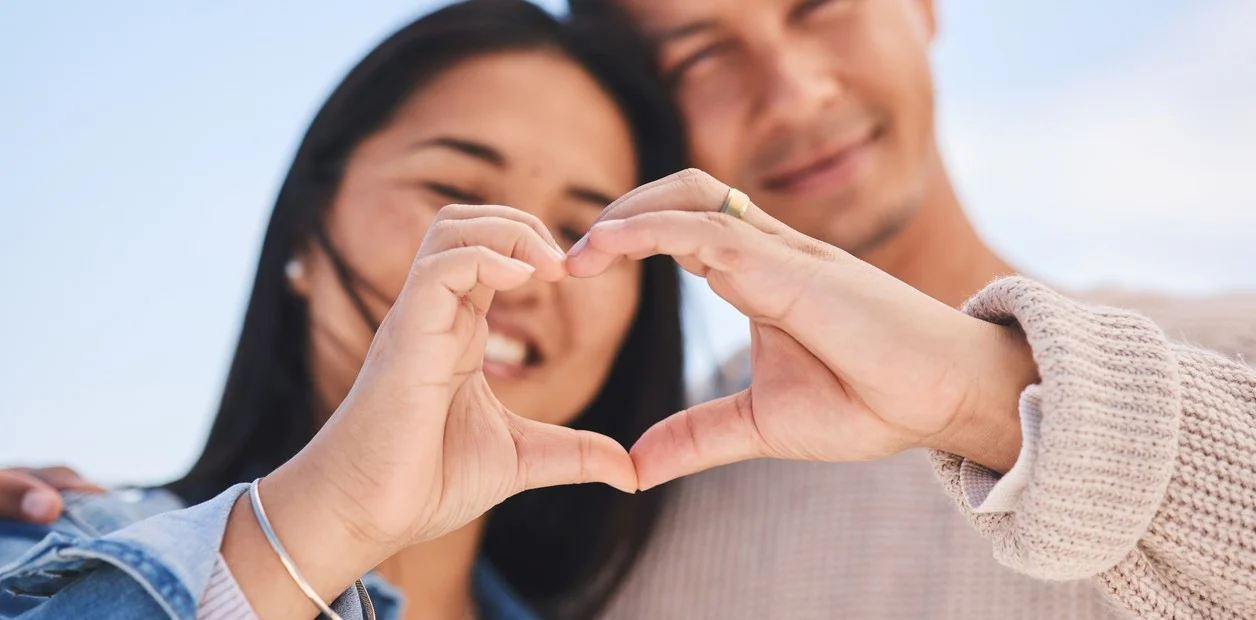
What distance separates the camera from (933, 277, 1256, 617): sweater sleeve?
676mm

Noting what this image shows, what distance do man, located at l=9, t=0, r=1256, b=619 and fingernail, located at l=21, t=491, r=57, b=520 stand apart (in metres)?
0.08

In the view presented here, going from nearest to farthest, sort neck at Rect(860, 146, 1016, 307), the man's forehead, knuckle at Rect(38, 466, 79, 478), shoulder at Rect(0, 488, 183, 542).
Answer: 1. shoulder at Rect(0, 488, 183, 542)
2. knuckle at Rect(38, 466, 79, 478)
3. the man's forehead
4. neck at Rect(860, 146, 1016, 307)

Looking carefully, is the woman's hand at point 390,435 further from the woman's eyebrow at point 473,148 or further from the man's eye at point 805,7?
the man's eye at point 805,7

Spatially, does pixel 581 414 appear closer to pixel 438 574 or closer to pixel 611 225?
pixel 438 574

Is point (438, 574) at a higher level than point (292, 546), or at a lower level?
lower

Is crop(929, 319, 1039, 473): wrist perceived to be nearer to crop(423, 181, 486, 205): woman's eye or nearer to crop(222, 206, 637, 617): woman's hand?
crop(222, 206, 637, 617): woman's hand

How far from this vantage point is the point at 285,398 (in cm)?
134

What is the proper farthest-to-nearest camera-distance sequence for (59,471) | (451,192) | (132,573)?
(451,192), (59,471), (132,573)

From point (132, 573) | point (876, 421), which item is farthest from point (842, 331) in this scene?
point (132, 573)

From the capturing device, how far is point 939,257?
1.76 metres

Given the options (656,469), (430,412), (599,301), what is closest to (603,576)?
(599,301)

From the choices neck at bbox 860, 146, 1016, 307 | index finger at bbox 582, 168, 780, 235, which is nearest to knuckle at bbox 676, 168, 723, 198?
index finger at bbox 582, 168, 780, 235

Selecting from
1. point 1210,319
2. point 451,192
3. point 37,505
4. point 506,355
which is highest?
point 451,192

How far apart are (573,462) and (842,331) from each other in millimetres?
249
